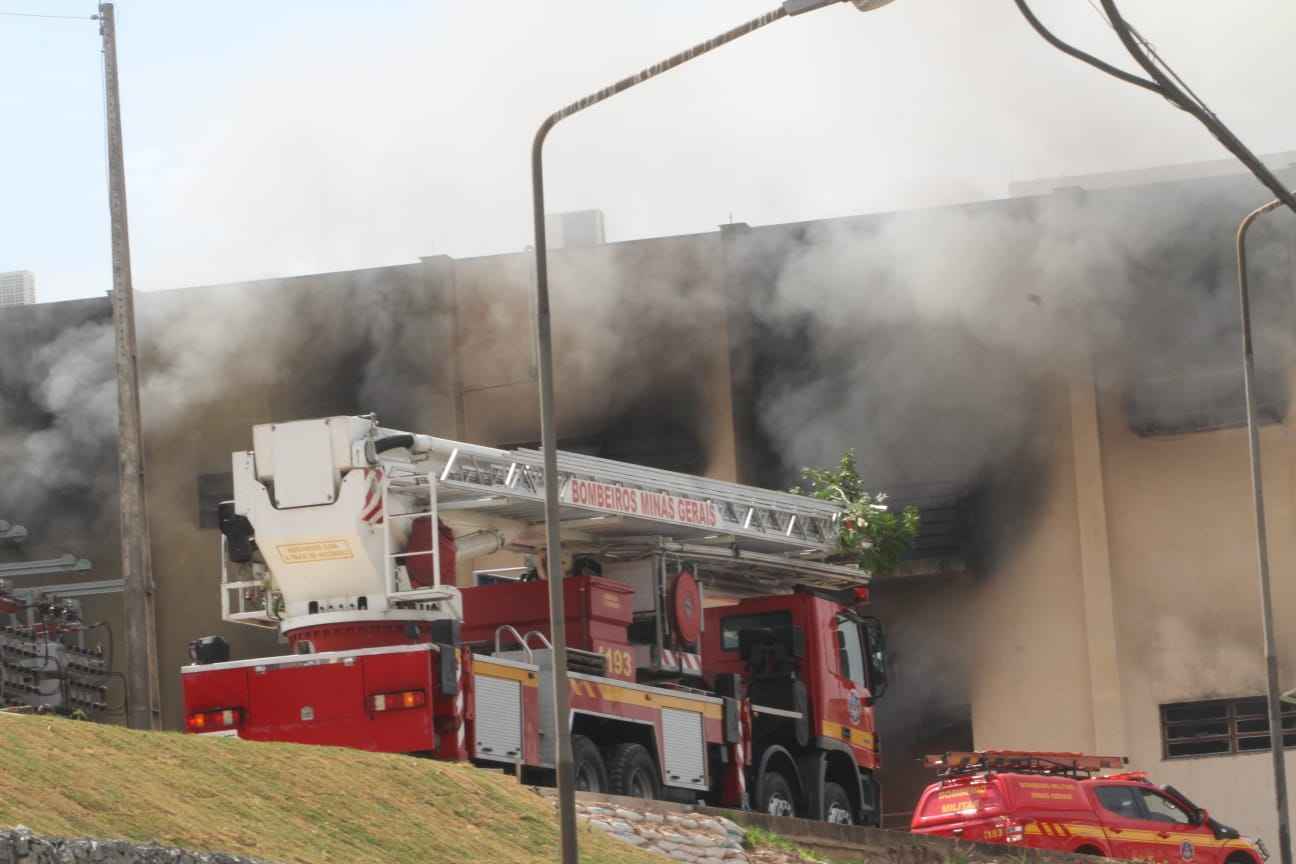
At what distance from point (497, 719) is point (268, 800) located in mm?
3812

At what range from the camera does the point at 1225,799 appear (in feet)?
98.6

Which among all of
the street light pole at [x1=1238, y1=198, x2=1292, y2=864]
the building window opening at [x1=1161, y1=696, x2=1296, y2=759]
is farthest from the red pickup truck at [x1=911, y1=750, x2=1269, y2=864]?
the building window opening at [x1=1161, y1=696, x2=1296, y2=759]

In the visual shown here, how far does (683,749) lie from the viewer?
18.6 meters

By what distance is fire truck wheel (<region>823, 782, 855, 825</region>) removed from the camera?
67.7 feet

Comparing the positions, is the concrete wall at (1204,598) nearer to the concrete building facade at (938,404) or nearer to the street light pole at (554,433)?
the concrete building facade at (938,404)

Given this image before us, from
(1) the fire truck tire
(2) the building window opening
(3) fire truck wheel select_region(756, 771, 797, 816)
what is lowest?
(2) the building window opening

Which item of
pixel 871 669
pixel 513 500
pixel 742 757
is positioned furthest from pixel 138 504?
pixel 871 669

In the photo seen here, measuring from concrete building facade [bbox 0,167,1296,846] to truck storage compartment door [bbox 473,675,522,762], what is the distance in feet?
42.6

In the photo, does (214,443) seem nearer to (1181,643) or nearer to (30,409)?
(30,409)

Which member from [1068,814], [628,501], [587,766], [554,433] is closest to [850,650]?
[1068,814]

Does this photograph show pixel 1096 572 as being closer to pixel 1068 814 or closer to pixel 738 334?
pixel 738 334

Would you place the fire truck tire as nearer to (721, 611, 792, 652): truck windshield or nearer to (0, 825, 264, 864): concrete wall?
(721, 611, 792, 652): truck windshield

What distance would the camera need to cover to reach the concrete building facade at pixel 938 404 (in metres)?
30.5

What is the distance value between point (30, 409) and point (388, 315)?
5607mm
